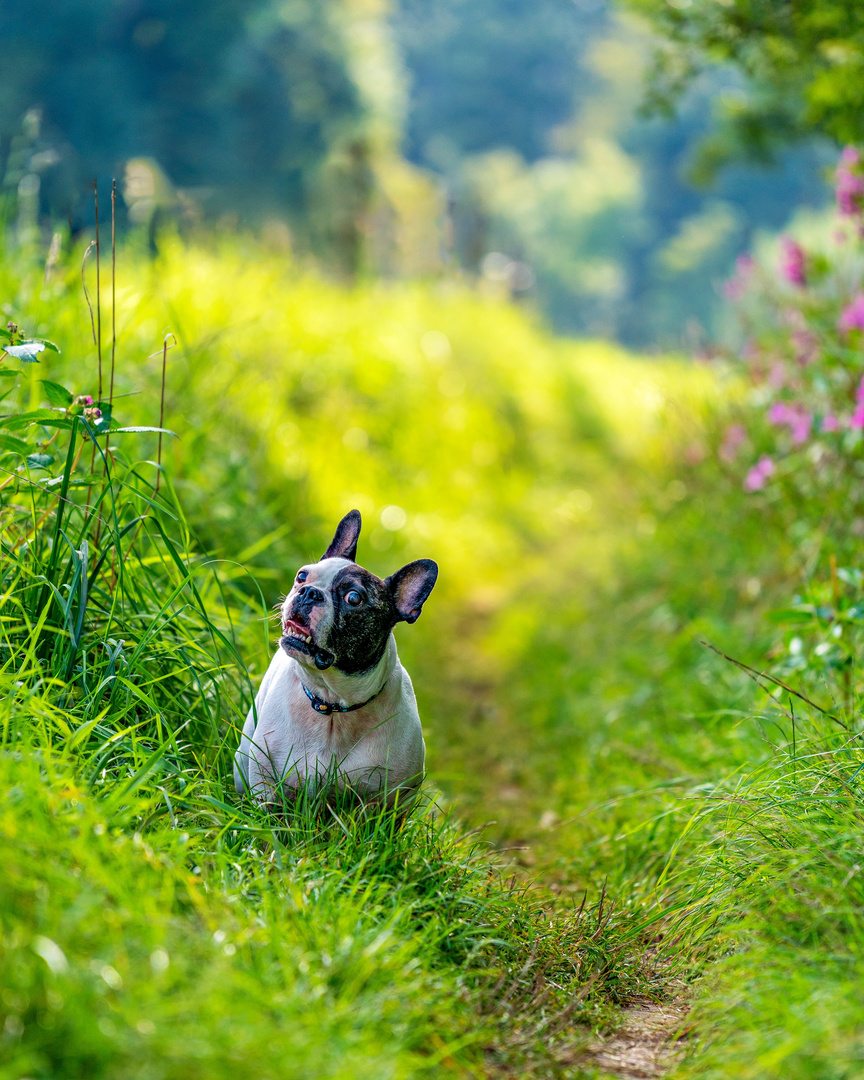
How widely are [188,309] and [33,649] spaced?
3354 millimetres

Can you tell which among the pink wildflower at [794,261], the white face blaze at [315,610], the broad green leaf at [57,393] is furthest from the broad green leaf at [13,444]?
the pink wildflower at [794,261]

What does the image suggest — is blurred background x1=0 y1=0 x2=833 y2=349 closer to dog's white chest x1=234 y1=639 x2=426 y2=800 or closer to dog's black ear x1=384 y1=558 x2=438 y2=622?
dog's black ear x1=384 y1=558 x2=438 y2=622

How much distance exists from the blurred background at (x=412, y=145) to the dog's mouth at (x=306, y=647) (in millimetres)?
1724

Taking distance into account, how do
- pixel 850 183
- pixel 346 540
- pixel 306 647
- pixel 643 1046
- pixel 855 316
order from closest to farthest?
1. pixel 643 1046
2. pixel 306 647
3. pixel 346 540
4. pixel 855 316
5. pixel 850 183

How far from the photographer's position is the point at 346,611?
2.03 meters

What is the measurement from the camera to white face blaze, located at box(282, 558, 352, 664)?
6.49 ft

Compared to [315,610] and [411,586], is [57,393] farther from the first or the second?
[411,586]

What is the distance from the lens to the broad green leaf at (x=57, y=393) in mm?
2158

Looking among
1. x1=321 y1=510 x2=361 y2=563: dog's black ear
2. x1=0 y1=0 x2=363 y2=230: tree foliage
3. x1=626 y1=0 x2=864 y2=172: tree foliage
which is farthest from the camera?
x1=0 y1=0 x2=363 y2=230: tree foliage

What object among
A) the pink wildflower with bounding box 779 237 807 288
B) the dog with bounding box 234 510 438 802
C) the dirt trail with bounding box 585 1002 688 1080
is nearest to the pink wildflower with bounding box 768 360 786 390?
the pink wildflower with bounding box 779 237 807 288

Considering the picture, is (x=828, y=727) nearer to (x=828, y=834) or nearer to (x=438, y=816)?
(x=828, y=834)

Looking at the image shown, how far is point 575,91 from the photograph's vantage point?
47281 millimetres

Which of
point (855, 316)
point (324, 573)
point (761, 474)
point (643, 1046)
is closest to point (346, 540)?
point (324, 573)

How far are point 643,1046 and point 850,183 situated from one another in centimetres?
366
